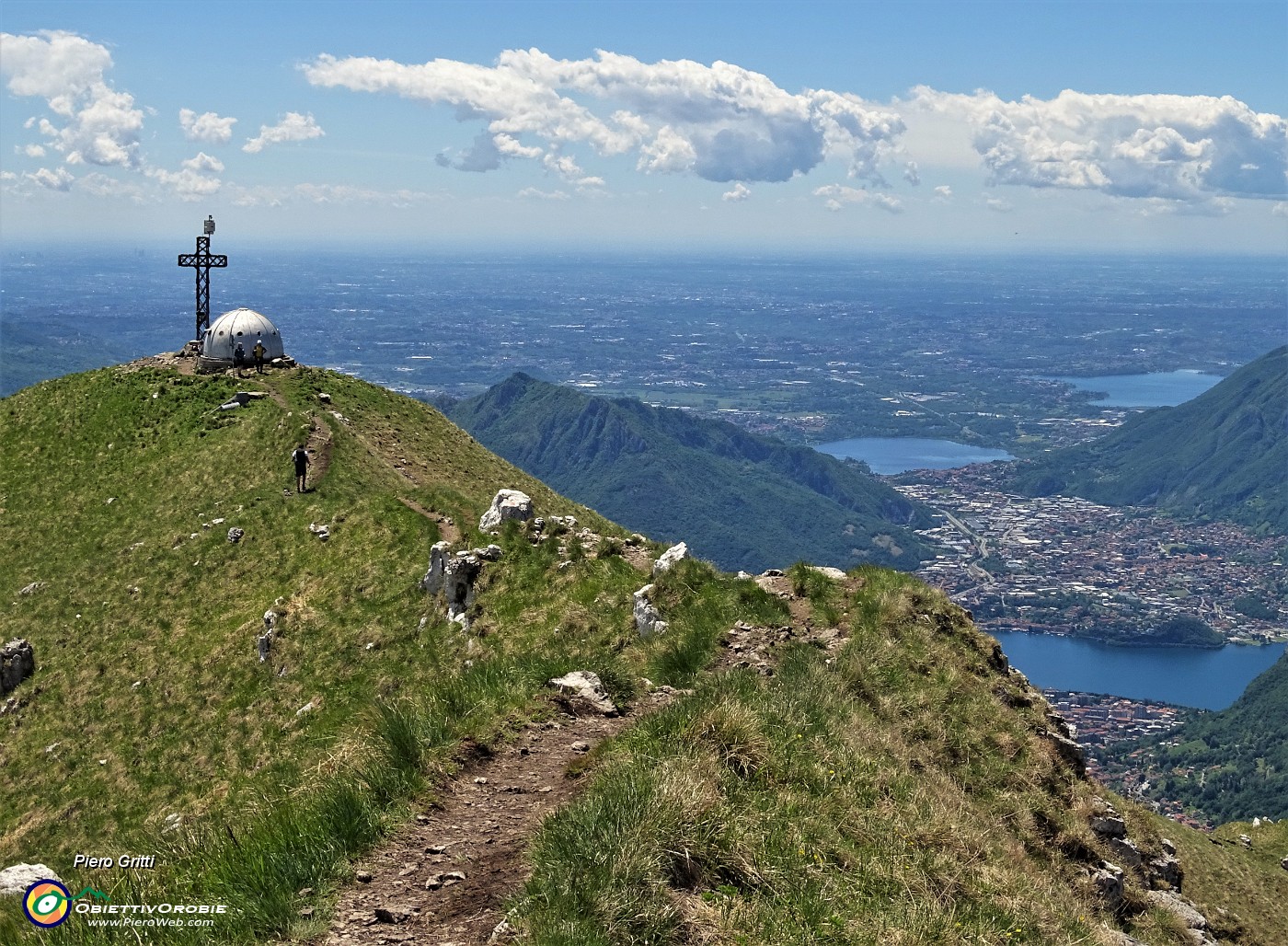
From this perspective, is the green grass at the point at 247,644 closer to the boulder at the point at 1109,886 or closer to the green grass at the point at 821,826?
the green grass at the point at 821,826

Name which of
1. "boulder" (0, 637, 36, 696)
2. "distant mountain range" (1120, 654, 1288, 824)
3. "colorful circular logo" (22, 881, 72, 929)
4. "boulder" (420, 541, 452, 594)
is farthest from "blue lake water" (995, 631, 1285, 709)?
"colorful circular logo" (22, 881, 72, 929)

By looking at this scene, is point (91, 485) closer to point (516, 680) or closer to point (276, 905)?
point (516, 680)

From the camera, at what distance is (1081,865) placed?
16594 millimetres

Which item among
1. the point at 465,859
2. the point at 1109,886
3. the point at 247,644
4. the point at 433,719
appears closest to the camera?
the point at 465,859

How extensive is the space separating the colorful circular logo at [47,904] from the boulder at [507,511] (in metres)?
19.0

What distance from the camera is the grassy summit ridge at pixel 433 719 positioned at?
9.59m

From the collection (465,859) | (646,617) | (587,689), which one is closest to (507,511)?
(646,617)

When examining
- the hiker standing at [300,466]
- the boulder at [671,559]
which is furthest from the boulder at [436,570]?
the hiker standing at [300,466]

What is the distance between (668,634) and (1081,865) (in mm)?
8333

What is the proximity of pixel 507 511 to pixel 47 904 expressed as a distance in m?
19.6

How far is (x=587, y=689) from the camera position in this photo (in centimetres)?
1521

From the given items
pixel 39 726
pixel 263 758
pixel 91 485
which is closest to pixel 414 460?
pixel 91 485

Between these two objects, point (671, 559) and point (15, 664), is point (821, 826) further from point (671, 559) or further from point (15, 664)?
point (15, 664)

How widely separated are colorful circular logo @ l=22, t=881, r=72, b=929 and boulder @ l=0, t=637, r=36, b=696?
25.6 metres
